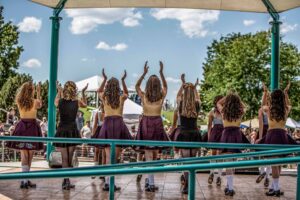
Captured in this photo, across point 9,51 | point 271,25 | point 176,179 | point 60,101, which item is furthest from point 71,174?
point 9,51

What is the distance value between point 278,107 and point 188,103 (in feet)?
4.72

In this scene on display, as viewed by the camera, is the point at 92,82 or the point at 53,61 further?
the point at 92,82

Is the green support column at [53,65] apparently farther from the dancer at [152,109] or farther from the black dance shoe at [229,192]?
the black dance shoe at [229,192]

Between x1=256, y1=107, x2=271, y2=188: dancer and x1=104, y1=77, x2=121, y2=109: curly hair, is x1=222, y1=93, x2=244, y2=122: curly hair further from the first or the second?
x1=104, y1=77, x2=121, y2=109: curly hair

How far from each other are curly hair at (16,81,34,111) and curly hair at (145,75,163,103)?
1.92m

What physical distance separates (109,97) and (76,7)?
Result: 542 centimetres

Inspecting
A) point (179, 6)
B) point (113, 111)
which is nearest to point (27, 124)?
point (113, 111)

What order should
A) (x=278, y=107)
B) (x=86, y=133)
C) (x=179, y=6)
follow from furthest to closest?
1. (x=86, y=133)
2. (x=179, y=6)
3. (x=278, y=107)

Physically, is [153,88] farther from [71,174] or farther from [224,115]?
[71,174]

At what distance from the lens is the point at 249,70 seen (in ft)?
140

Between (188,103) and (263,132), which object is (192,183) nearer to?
(188,103)

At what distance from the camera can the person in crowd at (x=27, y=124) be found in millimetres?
8180

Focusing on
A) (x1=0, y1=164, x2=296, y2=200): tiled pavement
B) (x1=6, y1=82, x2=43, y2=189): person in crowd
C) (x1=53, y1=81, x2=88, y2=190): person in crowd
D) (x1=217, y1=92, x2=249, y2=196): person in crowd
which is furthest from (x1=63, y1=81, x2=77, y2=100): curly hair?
(x1=217, y1=92, x2=249, y2=196): person in crowd

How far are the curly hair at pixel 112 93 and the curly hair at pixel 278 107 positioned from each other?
2.49m
